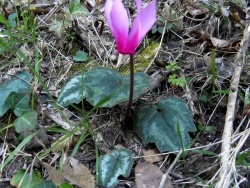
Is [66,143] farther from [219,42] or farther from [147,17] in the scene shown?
[219,42]

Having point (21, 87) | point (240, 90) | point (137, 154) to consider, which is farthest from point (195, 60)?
point (21, 87)

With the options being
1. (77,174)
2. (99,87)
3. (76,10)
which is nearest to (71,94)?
(99,87)

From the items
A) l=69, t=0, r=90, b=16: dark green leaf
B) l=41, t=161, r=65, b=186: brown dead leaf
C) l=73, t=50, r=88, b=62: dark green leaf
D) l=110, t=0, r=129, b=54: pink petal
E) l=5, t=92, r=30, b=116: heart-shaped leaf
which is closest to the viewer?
l=110, t=0, r=129, b=54: pink petal

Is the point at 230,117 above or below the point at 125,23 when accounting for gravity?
below

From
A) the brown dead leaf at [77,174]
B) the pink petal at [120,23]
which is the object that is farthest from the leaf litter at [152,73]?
the pink petal at [120,23]

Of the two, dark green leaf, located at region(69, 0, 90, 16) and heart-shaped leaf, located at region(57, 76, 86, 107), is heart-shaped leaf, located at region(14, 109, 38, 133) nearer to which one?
heart-shaped leaf, located at region(57, 76, 86, 107)

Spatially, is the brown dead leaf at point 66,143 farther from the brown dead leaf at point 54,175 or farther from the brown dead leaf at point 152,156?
the brown dead leaf at point 152,156

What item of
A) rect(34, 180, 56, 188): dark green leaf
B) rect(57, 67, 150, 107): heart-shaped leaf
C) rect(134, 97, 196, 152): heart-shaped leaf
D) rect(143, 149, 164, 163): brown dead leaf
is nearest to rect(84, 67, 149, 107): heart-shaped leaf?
rect(57, 67, 150, 107): heart-shaped leaf
